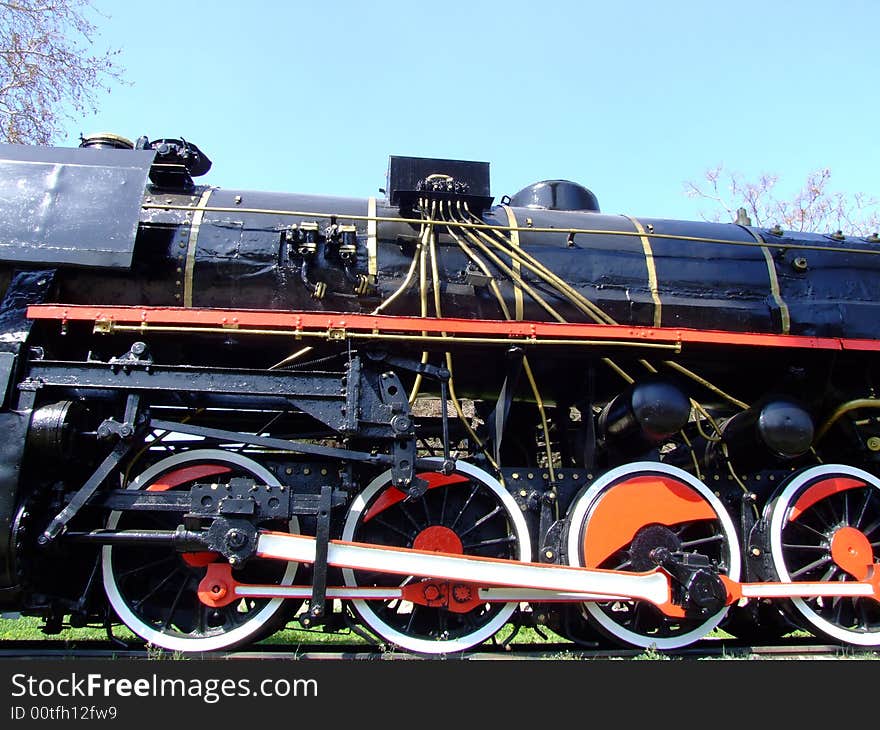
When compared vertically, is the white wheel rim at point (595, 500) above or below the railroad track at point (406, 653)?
above

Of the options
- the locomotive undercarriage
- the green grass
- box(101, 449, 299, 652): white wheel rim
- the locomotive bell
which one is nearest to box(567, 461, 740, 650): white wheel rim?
the locomotive undercarriage

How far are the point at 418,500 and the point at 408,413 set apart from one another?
27.9 inches

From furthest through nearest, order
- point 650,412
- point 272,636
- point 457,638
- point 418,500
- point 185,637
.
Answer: point 272,636, point 418,500, point 650,412, point 457,638, point 185,637

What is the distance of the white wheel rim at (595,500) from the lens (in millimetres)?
3934

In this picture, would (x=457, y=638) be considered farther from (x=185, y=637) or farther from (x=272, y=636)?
(x=272, y=636)

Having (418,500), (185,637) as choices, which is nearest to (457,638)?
(418,500)

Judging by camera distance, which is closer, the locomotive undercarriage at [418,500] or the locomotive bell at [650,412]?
the locomotive undercarriage at [418,500]

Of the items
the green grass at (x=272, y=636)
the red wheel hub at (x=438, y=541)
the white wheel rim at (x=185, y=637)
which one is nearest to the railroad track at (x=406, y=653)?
the white wheel rim at (x=185, y=637)

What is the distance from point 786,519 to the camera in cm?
420

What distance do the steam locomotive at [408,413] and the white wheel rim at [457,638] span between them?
1 cm

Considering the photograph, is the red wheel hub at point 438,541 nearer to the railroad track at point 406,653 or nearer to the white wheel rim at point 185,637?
the railroad track at point 406,653

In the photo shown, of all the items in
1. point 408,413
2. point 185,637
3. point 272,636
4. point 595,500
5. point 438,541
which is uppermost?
point 408,413

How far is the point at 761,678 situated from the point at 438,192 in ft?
10.7

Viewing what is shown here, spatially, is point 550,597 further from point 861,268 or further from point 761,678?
point 861,268
